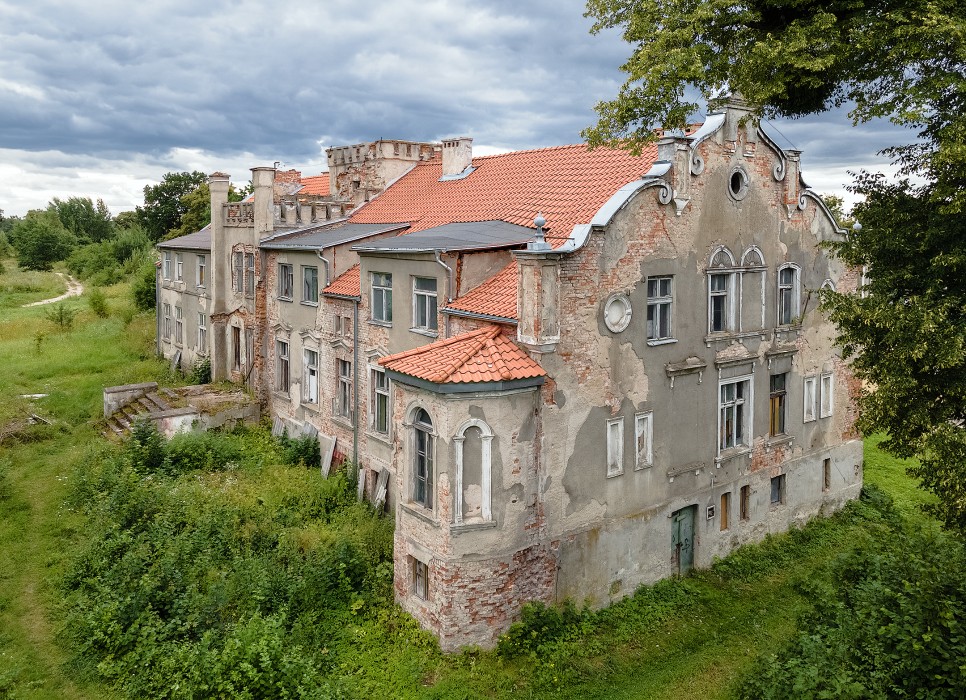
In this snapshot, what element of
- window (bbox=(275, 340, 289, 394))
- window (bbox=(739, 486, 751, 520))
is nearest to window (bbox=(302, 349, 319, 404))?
window (bbox=(275, 340, 289, 394))

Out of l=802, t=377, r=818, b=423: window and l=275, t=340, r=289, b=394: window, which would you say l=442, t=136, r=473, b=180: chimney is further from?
l=802, t=377, r=818, b=423: window

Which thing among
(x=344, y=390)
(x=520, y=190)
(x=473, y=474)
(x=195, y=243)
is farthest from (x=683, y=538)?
(x=195, y=243)

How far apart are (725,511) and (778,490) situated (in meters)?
2.41

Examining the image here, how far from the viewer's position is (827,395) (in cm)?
2105

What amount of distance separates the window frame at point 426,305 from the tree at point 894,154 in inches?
263

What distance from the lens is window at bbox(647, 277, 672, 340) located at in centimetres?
1648

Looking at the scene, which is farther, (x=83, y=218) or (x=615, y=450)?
(x=83, y=218)

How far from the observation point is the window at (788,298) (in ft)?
64.4

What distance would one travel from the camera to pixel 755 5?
13.1 metres

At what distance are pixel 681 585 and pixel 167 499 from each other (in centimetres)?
1258

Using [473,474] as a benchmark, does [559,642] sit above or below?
below

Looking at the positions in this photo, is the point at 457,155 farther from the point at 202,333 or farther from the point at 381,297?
the point at 202,333

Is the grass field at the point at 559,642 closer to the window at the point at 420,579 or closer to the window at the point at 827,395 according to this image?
the window at the point at 420,579

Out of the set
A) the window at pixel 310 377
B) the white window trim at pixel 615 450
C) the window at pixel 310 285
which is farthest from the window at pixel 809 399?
the window at pixel 310 285
